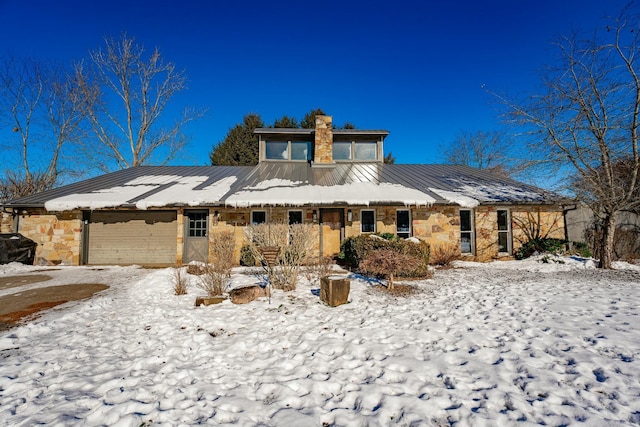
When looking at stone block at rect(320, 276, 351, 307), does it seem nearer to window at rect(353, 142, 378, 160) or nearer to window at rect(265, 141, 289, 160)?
window at rect(265, 141, 289, 160)

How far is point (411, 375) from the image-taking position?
2.93 m

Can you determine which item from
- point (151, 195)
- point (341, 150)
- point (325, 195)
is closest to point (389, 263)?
point (325, 195)

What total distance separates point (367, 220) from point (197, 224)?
669 cm

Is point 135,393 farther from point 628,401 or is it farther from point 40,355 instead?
point 628,401

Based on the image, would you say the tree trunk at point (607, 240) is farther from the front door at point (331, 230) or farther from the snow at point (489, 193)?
the front door at point (331, 230)

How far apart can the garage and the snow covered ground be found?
5961 mm

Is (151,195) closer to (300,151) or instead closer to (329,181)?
(329,181)

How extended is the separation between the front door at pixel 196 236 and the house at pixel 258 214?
0.12ft

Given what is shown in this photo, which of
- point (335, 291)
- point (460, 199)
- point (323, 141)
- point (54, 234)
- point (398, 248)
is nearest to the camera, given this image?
point (335, 291)

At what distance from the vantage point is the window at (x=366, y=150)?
49.8ft

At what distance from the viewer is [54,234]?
35.1 feet

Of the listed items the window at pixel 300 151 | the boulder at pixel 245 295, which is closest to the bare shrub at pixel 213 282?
the boulder at pixel 245 295

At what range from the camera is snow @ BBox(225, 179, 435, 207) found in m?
10.0

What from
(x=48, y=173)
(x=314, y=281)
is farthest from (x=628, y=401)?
(x=48, y=173)
